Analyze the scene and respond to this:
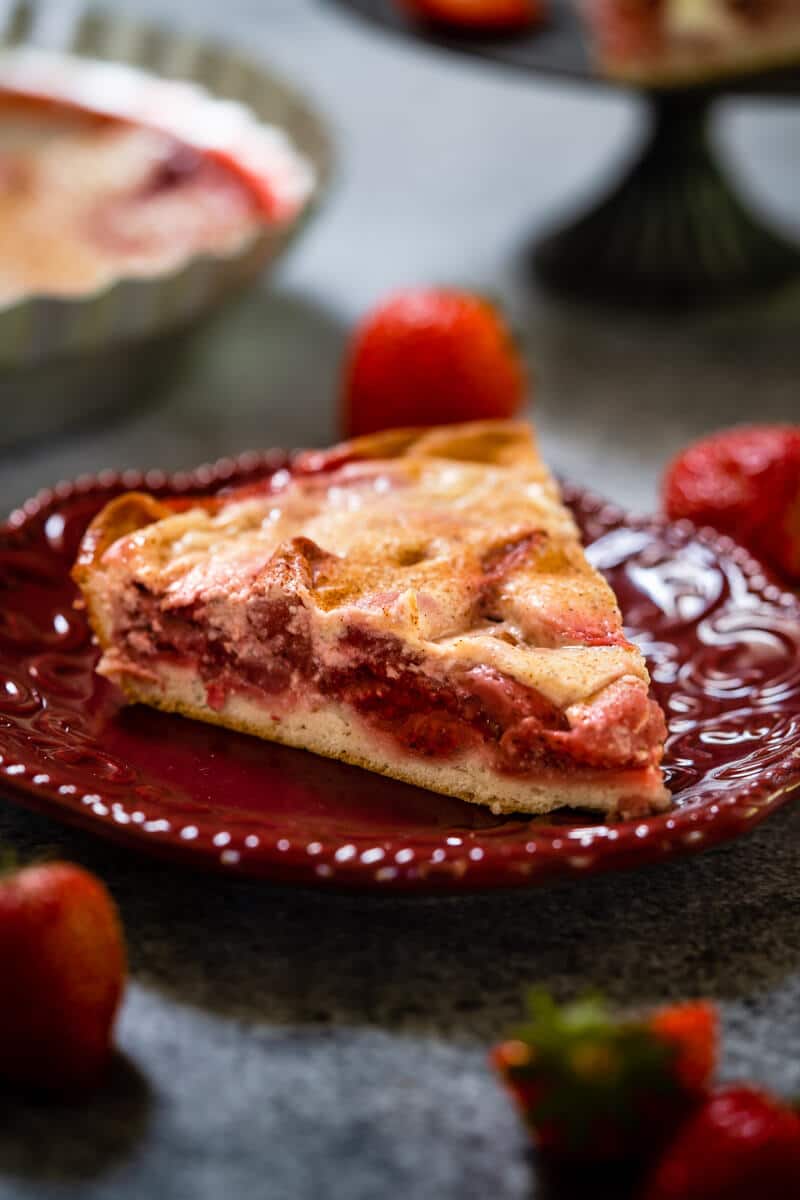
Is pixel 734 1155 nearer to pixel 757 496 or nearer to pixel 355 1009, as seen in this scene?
pixel 355 1009

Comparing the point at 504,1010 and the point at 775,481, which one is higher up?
the point at 775,481

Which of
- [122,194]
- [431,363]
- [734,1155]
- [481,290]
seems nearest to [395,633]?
[734,1155]

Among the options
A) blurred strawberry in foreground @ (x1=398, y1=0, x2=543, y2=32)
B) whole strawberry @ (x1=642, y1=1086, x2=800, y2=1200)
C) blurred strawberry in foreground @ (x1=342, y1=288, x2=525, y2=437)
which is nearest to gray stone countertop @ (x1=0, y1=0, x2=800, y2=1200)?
whole strawberry @ (x1=642, y1=1086, x2=800, y2=1200)

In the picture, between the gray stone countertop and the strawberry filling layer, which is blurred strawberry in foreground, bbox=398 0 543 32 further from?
the strawberry filling layer

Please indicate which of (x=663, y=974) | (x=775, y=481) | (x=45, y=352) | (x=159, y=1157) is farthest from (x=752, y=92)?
(x=159, y=1157)

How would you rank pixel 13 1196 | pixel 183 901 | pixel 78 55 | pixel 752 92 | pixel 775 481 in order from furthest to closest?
pixel 78 55
pixel 752 92
pixel 775 481
pixel 183 901
pixel 13 1196

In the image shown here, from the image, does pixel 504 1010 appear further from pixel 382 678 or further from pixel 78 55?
pixel 78 55

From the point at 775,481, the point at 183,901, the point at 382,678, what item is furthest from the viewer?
the point at 775,481

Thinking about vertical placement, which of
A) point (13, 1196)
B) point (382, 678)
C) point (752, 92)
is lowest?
point (13, 1196)
